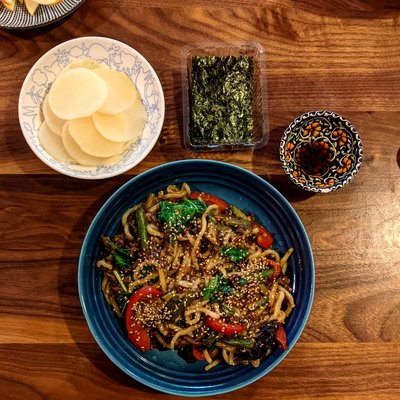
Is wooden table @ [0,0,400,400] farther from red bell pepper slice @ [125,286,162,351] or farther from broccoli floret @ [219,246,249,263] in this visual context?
broccoli floret @ [219,246,249,263]

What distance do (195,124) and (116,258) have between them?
74cm

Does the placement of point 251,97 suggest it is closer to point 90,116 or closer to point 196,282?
point 90,116

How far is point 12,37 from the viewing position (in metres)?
2.54

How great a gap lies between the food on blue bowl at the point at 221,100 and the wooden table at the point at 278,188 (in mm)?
102

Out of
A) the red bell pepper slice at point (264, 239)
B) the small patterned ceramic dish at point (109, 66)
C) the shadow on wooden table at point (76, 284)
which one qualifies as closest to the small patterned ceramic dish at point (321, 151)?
the red bell pepper slice at point (264, 239)

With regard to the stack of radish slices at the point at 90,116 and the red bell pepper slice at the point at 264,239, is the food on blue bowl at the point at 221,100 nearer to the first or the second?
the stack of radish slices at the point at 90,116

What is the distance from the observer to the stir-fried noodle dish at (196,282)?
227cm

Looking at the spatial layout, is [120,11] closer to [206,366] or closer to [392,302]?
[206,366]

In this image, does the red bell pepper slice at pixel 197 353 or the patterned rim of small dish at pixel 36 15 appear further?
the patterned rim of small dish at pixel 36 15

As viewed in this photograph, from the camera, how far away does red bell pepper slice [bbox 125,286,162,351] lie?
2271 millimetres

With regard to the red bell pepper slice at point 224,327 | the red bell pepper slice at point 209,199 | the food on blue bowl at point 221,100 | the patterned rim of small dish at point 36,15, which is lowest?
the red bell pepper slice at point 224,327

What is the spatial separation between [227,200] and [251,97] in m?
0.53

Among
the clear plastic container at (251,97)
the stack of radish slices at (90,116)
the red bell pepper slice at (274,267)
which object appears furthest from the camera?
the clear plastic container at (251,97)

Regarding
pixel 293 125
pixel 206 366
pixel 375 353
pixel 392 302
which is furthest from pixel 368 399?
pixel 293 125
